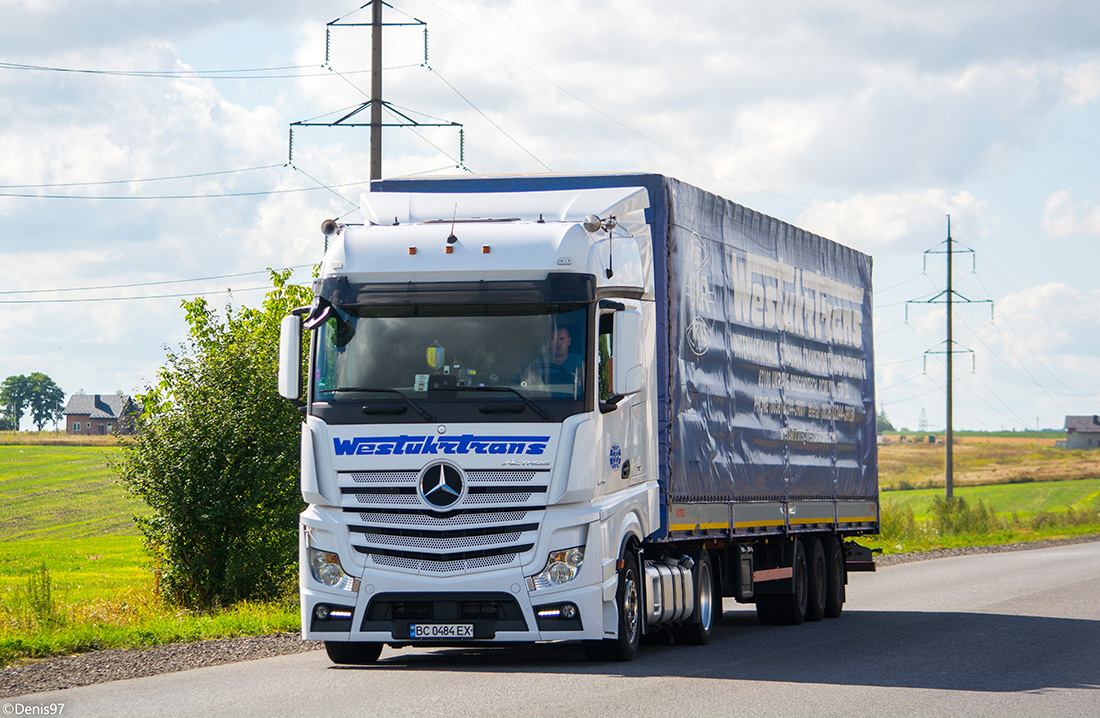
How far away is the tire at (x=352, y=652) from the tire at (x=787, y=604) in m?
6.73

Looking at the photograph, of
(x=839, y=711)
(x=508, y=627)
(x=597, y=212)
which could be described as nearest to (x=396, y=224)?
Result: (x=597, y=212)

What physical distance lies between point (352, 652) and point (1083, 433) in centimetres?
19711

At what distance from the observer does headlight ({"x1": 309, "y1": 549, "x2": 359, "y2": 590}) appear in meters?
11.3

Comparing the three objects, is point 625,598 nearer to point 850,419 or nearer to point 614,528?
point 614,528

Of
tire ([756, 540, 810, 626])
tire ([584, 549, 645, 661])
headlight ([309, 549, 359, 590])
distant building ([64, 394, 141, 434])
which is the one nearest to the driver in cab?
tire ([584, 549, 645, 661])

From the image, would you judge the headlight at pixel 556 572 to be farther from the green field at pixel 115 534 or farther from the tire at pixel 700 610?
the green field at pixel 115 534

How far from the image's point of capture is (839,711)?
31.6ft

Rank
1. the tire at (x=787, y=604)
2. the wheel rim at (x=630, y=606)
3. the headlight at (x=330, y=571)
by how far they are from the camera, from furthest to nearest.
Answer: the tire at (x=787, y=604) < the wheel rim at (x=630, y=606) < the headlight at (x=330, y=571)

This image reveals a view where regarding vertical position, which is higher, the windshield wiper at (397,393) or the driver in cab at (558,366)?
the driver in cab at (558,366)

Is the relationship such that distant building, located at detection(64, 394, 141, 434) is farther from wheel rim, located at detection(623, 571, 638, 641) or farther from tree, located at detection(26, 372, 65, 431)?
wheel rim, located at detection(623, 571, 638, 641)

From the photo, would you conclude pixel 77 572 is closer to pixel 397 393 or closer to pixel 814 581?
pixel 814 581

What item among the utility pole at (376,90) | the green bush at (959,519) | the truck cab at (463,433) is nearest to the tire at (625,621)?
the truck cab at (463,433)

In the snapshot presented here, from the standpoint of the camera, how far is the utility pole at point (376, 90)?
23469 millimetres

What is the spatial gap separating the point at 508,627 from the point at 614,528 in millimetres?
1246
